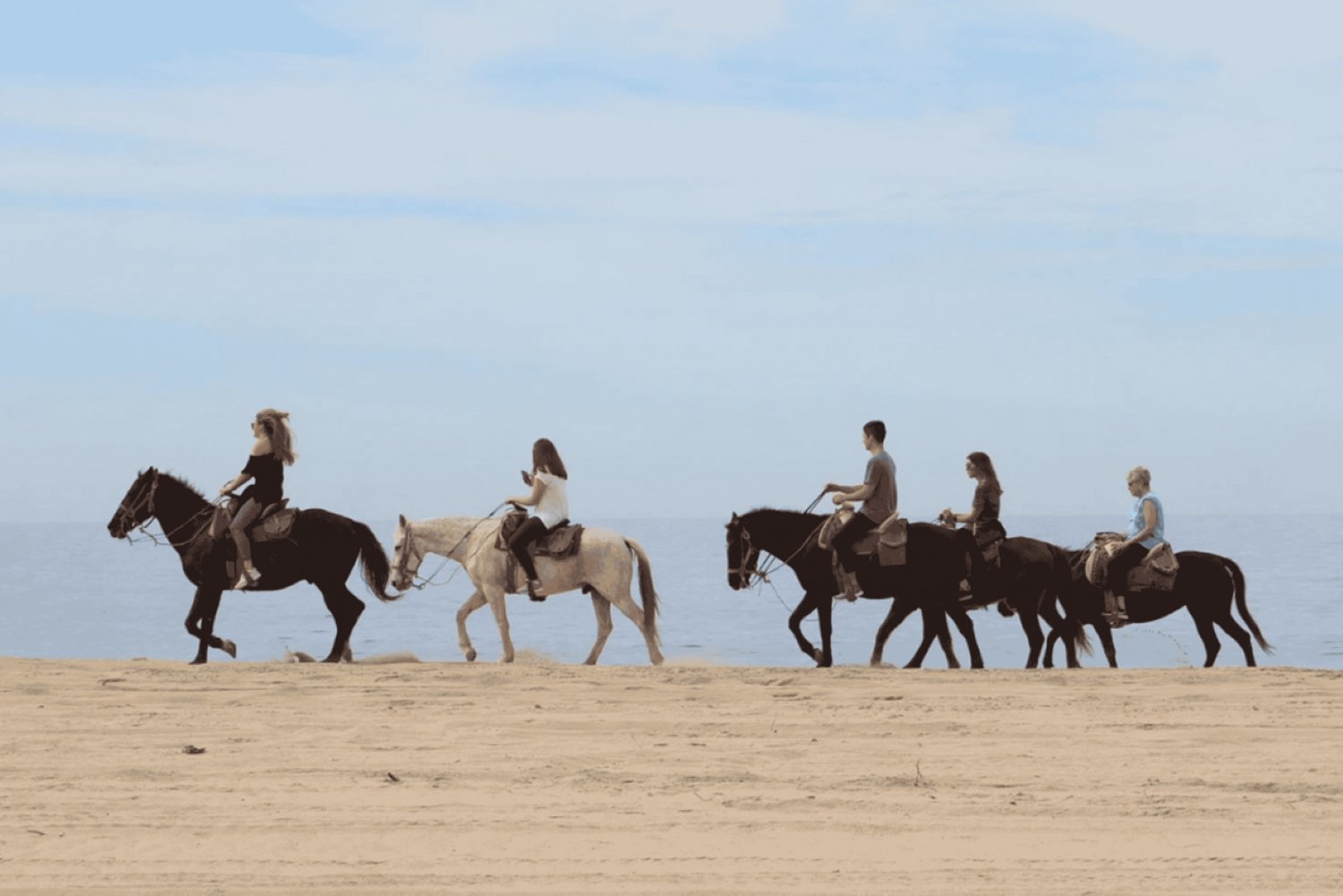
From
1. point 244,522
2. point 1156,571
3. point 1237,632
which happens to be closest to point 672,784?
point 244,522

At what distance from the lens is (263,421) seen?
1585cm

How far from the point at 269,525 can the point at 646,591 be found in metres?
3.54

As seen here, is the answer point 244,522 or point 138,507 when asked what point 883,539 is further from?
point 138,507

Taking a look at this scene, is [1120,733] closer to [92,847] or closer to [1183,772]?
[1183,772]

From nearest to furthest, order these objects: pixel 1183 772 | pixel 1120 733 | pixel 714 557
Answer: pixel 1183 772 → pixel 1120 733 → pixel 714 557

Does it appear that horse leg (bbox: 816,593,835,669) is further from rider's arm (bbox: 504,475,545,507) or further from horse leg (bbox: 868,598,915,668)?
rider's arm (bbox: 504,475,545,507)

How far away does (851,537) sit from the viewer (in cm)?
1630

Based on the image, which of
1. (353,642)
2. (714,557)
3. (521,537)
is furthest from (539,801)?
(714,557)

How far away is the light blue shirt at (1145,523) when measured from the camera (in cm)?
1667

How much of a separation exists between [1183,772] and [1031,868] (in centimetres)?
253

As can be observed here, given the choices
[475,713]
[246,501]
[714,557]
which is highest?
[246,501]

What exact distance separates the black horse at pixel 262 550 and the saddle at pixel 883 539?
4.19 meters

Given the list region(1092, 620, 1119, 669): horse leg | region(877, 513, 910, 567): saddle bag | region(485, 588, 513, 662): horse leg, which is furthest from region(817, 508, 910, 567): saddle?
region(485, 588, 513, 662): horse leg

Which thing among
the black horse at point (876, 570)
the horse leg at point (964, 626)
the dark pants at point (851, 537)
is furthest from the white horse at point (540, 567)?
the horse leg at point (964, 626)
